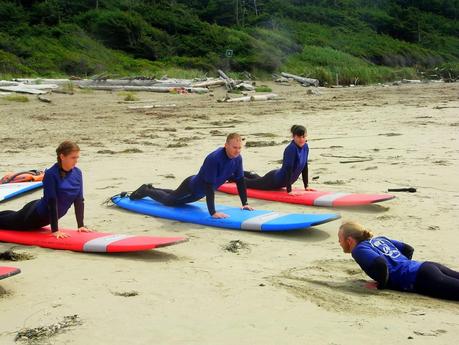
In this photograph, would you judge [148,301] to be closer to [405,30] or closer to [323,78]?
[323,78]

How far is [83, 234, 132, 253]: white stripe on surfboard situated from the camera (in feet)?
17.9

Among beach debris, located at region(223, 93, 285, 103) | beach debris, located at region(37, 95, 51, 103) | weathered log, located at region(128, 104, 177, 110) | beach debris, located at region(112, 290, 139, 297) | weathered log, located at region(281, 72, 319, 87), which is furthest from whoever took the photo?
weathered log, located at region(281, 72, 319, 87)

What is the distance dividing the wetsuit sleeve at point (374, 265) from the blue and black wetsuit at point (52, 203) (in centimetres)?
269

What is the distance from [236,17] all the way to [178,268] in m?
47.8

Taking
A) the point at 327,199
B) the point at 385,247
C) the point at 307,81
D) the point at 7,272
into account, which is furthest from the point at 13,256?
the point at 307,81

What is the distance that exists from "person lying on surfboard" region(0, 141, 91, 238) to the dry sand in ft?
1.24

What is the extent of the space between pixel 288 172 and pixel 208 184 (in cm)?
148

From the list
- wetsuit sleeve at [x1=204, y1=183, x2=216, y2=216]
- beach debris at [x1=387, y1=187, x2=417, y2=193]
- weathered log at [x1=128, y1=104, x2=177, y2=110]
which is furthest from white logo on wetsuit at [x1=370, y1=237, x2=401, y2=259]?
weathered log at [x1=128, y1=104, x2=177, y2=110]

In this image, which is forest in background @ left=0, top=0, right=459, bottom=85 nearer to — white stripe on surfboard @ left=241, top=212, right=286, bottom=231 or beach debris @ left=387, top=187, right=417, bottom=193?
beach debris @ left=387, top=187, right=417, bottom=193

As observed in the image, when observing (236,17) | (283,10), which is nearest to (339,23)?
(283,10)

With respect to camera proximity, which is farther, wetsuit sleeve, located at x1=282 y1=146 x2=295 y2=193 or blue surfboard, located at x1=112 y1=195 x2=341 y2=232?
wetsuit sleeve, located at x1=282 y1=146 x2=295 y2=193

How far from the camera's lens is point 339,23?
206 ft

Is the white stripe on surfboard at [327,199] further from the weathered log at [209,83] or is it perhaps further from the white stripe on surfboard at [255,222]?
the weathered log at [209,83]

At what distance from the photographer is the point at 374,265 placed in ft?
14.9
